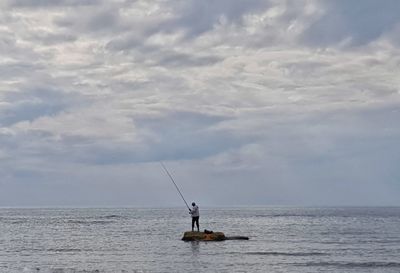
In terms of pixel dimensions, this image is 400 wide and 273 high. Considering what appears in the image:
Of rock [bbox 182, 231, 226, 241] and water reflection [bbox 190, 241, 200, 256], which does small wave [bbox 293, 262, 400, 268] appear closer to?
water reflection [bbox 190, 241, 200, 256]

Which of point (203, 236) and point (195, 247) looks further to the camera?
point (203, 236)

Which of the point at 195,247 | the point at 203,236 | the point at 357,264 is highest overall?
the point at 203,236

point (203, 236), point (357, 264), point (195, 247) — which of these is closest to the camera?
point (357, 264)

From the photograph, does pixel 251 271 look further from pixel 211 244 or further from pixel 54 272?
pixel 211 244

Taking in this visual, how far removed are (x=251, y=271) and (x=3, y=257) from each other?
1318 centimetres

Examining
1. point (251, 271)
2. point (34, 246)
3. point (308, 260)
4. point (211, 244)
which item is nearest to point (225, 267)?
point (251, 271)

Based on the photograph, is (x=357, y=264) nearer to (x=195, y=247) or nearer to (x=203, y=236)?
(x=195, y=247)

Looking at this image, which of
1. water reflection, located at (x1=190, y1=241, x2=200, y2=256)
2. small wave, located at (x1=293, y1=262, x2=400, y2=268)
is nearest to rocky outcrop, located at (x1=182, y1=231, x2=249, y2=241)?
water reflection, located at (x1=190, y1=241, x2=200, y2=256)

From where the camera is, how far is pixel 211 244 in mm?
36719

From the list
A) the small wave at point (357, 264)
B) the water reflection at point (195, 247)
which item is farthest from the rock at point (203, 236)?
the small wave at point (357, 264)

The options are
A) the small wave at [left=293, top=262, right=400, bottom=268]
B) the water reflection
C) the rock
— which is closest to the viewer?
the small wave at [left=293, top=262, right=400, bottom=268]

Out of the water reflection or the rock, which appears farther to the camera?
the rock

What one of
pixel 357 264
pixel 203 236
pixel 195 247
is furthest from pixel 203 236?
pixel 357 264

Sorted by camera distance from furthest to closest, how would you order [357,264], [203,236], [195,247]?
[203,236] → [195,247] → [357,264]
